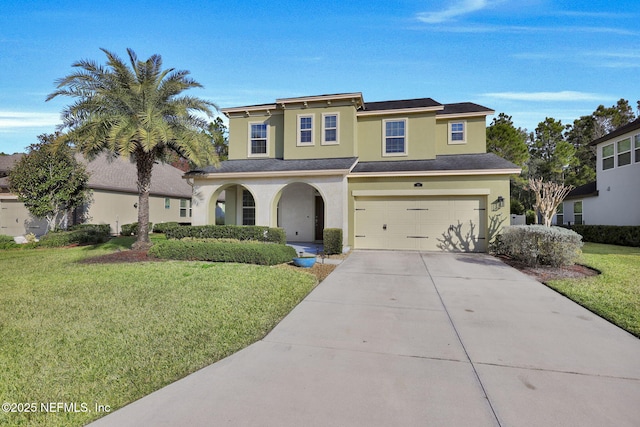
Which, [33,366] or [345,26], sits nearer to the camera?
[33,366]

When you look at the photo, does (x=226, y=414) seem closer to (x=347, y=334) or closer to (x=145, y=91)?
(x=347, y=334)

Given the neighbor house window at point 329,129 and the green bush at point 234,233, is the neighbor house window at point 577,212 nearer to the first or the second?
the neighbor house window at point 329,129

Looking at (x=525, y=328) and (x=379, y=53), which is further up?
(x=379, y=53)

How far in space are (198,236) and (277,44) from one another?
325 inches

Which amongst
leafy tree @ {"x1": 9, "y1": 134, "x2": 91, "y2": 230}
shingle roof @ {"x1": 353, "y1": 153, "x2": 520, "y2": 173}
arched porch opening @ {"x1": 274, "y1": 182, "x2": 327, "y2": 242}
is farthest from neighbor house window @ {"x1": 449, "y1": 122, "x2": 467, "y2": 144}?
leafy tree @ {"x1": 9, "y1": 134, "x2": 91, "y2": 230}

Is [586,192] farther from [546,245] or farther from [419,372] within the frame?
[419,372]

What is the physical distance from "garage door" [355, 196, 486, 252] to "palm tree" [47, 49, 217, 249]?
24.4 ft

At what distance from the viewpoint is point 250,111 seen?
15.2 meters

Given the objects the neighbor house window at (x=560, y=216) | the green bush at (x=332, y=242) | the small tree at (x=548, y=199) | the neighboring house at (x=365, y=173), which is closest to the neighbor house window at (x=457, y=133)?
the neighboring house at (x=365, y=173)

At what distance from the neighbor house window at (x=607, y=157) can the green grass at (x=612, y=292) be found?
36.4 feet

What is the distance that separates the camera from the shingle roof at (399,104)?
14.6 m

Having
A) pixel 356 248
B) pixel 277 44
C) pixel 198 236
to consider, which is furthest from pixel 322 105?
pixel 198 236

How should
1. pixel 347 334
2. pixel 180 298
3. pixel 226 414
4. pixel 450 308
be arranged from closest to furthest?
pixel 226 414 < pixel 347 334 < pixel 450 308 < pixel 180 298

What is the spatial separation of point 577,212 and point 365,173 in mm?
18923
